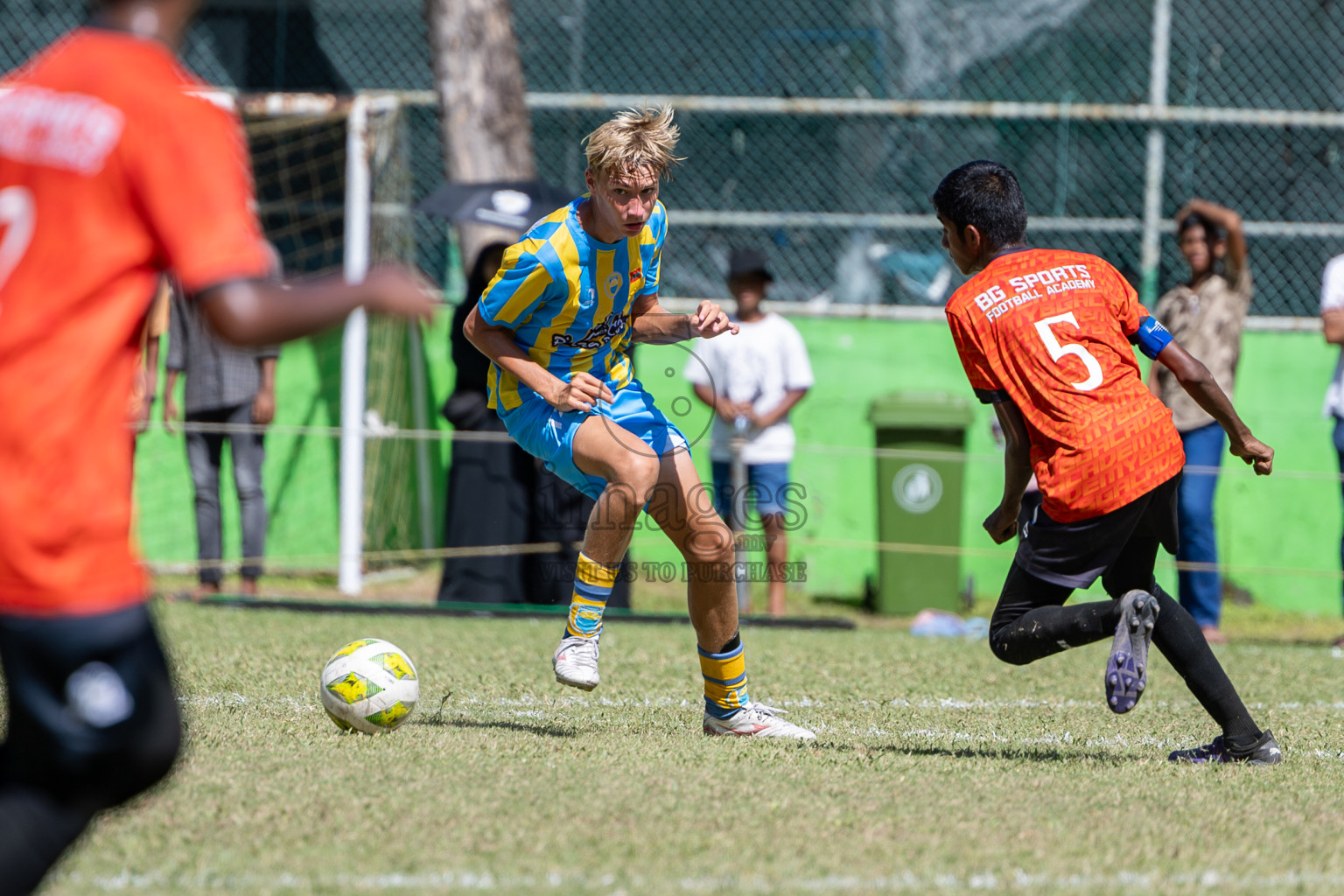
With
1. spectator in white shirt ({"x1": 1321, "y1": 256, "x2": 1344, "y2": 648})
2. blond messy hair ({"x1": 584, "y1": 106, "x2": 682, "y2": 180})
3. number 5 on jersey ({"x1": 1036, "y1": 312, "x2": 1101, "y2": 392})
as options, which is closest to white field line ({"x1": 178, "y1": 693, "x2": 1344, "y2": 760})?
number 5 on jersey ({"x1": 1036, "y1": 312, "x2": 1101, "y2": 392})

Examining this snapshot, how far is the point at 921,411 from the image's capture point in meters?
9.42

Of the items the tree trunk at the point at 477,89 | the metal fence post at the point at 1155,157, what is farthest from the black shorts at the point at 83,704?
the metal fence post at the point at 1155,157

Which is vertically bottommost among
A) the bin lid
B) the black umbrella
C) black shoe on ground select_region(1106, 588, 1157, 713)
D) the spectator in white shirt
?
black shoe on ground select_region(1106, 588, 1157, 713)

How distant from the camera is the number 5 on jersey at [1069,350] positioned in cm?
408

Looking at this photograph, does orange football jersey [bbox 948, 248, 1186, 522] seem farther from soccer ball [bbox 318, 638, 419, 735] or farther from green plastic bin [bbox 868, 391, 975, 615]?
green plastic bin [bbox 868, 391, 975, 615]

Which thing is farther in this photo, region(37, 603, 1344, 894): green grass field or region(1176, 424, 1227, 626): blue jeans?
region(1176, 424, 1227, 626): blue jeans

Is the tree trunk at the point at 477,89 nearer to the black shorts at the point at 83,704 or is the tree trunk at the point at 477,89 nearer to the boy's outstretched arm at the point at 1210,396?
the boy's outstretched arm at the point at 1210,396

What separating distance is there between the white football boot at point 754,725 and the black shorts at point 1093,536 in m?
0.95

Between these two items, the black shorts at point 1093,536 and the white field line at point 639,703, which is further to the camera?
the white field line at point 639,703

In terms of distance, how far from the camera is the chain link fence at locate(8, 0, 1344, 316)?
1059 cm

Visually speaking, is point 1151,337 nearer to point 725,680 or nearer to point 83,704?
point 725,680

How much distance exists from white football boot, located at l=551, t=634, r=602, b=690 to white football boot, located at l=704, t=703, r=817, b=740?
18.1 inches

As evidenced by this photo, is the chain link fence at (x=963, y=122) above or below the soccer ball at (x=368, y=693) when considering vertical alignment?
above

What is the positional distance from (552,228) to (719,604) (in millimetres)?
1357
